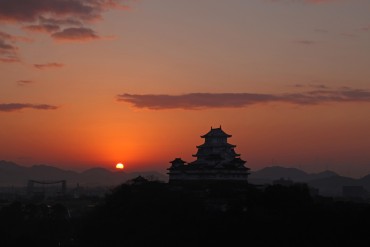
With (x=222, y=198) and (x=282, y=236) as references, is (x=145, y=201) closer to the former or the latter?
(x=222, y=198)

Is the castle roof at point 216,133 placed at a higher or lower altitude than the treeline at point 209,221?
higher

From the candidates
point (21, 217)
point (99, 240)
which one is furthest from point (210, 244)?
point (21, 217)

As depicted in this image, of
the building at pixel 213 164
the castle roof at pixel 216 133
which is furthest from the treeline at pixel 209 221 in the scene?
the castle roof at pixel 216 133

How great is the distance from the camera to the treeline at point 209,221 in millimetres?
43344

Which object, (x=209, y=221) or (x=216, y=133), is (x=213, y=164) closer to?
(x=216, y=133)

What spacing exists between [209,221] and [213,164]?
22.9 meters

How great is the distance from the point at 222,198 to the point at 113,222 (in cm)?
1062

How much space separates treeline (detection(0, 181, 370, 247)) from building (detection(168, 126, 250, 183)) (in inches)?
98.3

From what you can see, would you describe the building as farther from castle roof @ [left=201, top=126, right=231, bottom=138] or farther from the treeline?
the treeline

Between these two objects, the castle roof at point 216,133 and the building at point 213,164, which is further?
the castle roof at point 216,133

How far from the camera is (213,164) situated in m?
73.2

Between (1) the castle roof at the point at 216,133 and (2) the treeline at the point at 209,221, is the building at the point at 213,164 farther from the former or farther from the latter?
(2) the treeline at the point at 209,221

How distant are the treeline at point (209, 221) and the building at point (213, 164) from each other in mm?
2497

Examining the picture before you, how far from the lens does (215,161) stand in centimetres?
7369
